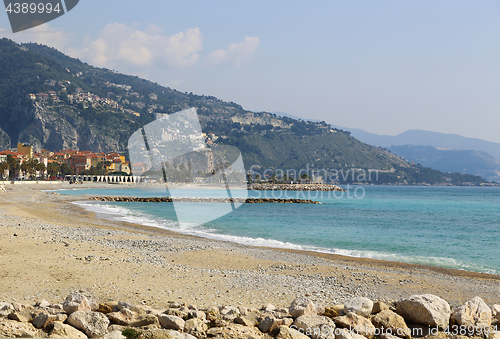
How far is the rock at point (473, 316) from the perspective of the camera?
5367 millimetres

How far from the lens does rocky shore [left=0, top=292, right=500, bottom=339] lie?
4723 mm

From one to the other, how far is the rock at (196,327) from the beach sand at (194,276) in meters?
1.53

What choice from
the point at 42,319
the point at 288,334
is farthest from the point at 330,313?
the point at 42,319

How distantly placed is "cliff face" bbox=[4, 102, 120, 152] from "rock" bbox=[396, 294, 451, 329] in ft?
588

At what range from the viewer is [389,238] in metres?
20.5

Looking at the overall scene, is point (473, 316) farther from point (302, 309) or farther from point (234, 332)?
point (234, 332)

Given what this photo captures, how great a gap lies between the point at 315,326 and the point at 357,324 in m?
0.63

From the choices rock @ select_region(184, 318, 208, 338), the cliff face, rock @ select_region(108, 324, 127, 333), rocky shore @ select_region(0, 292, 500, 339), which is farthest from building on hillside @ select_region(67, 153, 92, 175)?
rock @ select_region(184, 318, 208, 338)

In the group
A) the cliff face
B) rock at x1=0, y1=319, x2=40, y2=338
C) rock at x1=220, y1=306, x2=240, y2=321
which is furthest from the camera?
the cliff face

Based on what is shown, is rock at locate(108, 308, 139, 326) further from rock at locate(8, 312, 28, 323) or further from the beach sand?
the beach sand

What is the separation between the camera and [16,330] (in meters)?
4.49

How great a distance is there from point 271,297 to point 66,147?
18125 cm

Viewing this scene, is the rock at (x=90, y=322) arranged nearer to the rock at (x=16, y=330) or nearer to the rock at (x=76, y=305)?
the rock at (x=76, y=305)

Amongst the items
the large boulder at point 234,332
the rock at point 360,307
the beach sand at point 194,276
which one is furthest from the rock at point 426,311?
Answer: the large boulder at point 234,332
